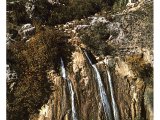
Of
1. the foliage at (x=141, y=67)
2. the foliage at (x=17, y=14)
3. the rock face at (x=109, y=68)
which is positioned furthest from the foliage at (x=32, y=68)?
the foliage at (x=141, y=67)

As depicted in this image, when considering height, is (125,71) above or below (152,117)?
above

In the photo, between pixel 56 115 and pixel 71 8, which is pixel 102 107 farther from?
pixel 71 8

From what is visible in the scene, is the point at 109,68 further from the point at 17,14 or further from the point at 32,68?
the point at 17,14

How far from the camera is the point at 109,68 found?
8.87 meters

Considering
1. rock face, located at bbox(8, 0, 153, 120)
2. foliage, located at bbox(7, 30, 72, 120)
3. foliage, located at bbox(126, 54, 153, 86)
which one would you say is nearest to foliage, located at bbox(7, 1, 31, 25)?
rock face, located at bbox(8, 0, 153, 120)

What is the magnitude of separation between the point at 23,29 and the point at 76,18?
724mm

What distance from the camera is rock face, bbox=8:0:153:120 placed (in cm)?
866

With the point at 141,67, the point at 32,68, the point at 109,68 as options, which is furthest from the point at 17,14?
the point at 141,67

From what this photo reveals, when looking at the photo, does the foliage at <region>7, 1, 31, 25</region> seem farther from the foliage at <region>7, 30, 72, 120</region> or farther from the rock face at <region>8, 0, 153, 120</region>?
the foliage at <region>7, 30, 72, 120</region>

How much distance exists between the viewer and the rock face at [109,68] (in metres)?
8.66

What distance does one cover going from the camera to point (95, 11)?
898 centimetres

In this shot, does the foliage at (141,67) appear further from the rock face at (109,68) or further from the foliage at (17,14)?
the foliage at (17,14)

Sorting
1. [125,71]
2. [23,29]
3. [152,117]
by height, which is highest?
[23,29]

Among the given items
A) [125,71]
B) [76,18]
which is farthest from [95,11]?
[125,71]
